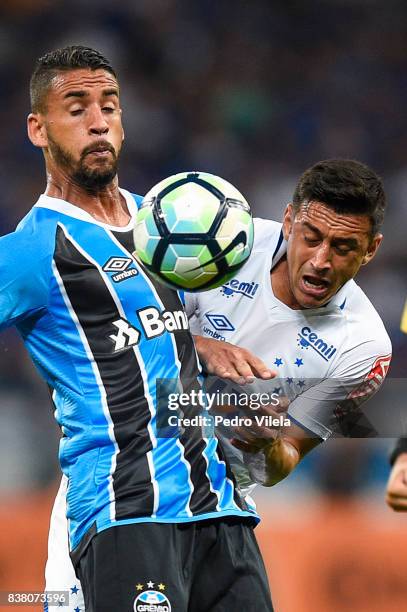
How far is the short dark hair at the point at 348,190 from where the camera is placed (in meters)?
3.72

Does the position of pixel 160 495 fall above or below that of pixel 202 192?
below

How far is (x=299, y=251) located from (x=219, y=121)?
15.2 feet

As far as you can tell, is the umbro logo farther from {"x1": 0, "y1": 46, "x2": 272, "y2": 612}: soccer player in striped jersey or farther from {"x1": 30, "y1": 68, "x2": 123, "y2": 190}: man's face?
{"x1": 30, "y1": 68, "x2": 123, "y2": 190}: man's face

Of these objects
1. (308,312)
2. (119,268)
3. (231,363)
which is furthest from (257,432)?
(119,268)

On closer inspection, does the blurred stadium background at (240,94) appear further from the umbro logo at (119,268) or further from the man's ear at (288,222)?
the umbro logo at (119,268)

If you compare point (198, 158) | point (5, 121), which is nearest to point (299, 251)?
point (198, 158)

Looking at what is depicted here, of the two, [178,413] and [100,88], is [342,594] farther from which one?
[100,88]

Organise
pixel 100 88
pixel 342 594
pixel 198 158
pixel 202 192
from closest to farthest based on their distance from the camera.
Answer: pixel 202 192 < pixel 100 88 < pixel 342 594 < pixel 198 158

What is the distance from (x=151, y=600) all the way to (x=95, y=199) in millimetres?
1371

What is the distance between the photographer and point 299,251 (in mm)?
3723

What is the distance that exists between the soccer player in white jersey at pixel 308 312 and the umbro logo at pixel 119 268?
0.52 metres

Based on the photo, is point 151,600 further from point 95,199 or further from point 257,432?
point 95,199

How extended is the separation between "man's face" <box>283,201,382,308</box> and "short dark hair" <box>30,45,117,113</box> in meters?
0.91

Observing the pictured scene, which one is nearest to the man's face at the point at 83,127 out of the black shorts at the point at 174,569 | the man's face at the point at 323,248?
the man's face at the point at 323,248
